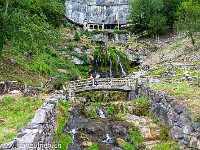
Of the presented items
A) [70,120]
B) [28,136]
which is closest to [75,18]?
[70,120]

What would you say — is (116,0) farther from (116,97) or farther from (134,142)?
(134,142)

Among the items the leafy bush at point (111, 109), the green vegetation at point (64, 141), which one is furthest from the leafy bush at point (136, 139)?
the leafy bush at point (111, 109)

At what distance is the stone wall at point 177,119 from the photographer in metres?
5.19

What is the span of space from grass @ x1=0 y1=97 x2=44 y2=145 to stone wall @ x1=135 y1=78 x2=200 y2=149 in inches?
243

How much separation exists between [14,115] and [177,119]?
24.4 ft

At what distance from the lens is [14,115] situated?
662cm

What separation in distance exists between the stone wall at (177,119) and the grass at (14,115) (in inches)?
243

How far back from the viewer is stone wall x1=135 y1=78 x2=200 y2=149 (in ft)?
17.0

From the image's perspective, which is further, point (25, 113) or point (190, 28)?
point (190, 28)

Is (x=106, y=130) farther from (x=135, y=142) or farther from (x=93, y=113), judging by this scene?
(x=93, y=113)

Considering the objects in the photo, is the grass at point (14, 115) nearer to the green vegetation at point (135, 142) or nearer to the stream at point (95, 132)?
the stream at point (95, 132)

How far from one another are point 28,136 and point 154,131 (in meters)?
6.43

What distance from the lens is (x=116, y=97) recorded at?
19359 millimetres

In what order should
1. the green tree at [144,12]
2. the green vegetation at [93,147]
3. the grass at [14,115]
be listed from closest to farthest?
the grass at [14,115] < the green vegetation at [93,147] < the green tree at [144,12]
